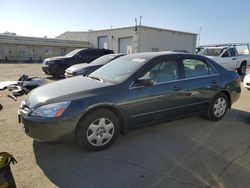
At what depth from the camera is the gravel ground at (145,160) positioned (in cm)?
280

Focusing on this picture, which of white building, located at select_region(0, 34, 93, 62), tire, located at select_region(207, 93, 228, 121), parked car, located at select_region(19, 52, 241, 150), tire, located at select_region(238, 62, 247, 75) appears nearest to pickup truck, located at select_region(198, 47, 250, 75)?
tire, located at select_region(238, 62, 247, 75)

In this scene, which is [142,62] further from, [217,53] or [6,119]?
[217,53]

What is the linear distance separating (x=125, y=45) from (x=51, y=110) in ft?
104

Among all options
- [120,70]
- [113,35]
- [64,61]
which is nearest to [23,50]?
[113,35]

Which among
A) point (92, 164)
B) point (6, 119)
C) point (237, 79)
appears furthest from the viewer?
point (237, 79)

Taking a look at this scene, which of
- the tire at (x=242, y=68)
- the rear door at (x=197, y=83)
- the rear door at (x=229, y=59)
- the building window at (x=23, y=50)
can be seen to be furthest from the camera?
the building window at (x=23, y=50)

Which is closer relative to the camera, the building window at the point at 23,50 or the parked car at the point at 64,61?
the parked car at the point at 64,61

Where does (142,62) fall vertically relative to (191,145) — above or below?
above

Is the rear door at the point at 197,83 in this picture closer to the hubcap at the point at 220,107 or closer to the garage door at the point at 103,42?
the hubcap at the point at 220,107

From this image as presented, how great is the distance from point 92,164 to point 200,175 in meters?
1.50

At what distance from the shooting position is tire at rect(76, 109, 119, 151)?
3369mm

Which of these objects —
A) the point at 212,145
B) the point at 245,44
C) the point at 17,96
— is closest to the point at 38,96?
the point at 212,145

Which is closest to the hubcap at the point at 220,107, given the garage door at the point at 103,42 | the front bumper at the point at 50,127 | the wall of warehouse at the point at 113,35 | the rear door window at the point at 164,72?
the rear door window at the point at 164,72

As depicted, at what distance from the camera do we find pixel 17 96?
23.8 feet
